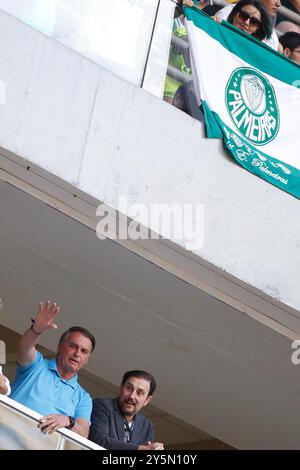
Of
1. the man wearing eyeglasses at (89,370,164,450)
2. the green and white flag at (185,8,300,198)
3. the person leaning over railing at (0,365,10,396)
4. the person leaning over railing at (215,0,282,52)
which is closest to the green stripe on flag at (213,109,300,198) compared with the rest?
the green and white flag at (185,8,300,198)

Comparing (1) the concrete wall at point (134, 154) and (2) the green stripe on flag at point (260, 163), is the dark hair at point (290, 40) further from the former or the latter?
(1) the concrete wall at point (134, 154)

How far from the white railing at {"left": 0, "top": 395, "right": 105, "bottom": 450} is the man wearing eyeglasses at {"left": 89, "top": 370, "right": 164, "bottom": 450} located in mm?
833

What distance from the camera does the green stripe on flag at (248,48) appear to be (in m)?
7.64

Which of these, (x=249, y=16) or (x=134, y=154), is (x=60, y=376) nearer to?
(x=134, y=154)

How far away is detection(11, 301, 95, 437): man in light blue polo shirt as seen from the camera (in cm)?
598

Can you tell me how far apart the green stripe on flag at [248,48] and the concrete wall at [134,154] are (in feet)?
2.48

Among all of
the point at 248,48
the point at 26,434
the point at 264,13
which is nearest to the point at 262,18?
the point at 264,13

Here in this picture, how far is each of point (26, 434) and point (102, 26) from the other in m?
2.98

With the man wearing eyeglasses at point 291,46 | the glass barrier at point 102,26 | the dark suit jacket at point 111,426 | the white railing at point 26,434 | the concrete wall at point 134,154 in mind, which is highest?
the man wearing eyeglasses at point 291,46

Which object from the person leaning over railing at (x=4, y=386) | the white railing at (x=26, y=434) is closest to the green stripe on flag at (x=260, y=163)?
the person leaning over railing at (x=4, y=386)

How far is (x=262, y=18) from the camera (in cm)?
822

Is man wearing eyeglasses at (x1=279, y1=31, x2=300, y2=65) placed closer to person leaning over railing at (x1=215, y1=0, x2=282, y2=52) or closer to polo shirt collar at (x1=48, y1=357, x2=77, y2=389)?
person leaning over railing at (x1=215, y1=0, x2=282, y2=52)
